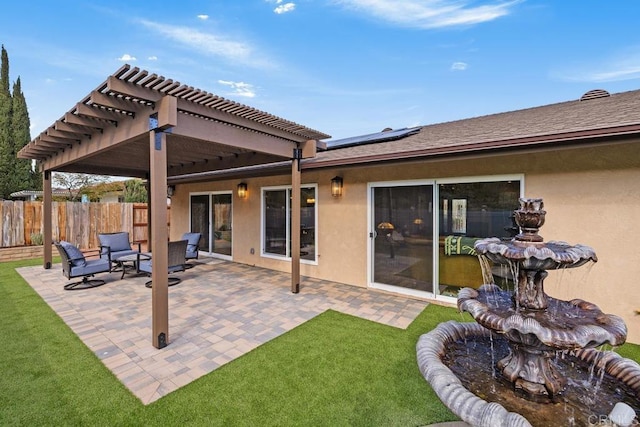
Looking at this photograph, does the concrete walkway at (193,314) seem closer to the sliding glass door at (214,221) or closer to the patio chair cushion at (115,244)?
the patio chair cushion at (115,244)

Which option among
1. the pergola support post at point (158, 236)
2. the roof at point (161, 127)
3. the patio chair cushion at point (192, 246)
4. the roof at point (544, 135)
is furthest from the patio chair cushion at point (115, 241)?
the roof at point (544, 135)

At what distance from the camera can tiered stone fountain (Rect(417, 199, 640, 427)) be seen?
2.04 metres

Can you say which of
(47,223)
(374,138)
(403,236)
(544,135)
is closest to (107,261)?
(47,223)

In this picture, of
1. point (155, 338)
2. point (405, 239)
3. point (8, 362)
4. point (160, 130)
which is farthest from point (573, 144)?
point (8, 362)

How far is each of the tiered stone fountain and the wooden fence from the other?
534 inches

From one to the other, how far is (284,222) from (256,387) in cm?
539

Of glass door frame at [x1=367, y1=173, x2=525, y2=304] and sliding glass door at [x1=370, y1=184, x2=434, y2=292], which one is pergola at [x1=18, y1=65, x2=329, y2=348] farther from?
sliding glass door at [x1=370, y1=184, x2=434, y2=292]

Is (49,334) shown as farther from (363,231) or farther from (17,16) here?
(17,16)

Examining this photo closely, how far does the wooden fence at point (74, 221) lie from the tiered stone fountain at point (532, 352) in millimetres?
13571

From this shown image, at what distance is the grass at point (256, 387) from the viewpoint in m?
2.51

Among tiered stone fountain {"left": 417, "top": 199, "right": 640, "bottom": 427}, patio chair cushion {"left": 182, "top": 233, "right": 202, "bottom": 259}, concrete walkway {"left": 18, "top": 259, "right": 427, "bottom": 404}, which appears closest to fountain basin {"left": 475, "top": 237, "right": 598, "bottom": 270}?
tiered stone fountain {"left": 417, "top": 199, "right": 640, "bottom": 427}

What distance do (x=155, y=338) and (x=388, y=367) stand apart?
9.90 feet

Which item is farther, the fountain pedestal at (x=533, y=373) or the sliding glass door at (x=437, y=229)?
the sliding glass door at (x=437, y=229)

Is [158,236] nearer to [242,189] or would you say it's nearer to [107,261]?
[107,261]
